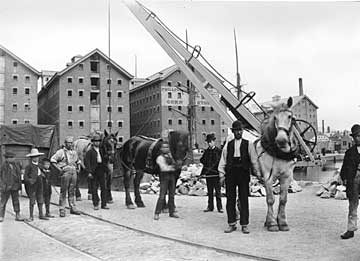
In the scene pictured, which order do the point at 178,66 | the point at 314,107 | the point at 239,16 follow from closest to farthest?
the point at 239,16
the point at 314,107
the point at 178,66

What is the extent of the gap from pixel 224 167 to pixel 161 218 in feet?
6.24

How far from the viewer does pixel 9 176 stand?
7.14 metres

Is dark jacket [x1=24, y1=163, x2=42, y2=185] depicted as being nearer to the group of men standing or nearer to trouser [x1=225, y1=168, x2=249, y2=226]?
the group of men standing

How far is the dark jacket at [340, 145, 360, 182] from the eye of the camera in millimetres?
5570

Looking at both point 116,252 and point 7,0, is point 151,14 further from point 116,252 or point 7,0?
point 116,252

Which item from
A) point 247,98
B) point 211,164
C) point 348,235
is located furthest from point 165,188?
point 348,235

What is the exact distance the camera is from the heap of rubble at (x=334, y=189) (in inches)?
405

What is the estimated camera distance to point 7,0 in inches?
181

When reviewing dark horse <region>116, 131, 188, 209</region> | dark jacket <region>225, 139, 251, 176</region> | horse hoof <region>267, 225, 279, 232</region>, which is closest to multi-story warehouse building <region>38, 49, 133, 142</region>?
dark horse <region>116, 131, 188, 209</region>

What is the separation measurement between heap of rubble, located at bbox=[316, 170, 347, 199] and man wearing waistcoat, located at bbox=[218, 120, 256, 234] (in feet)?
15.4

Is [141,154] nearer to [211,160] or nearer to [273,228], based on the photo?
[211,160]

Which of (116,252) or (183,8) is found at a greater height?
(183,8)

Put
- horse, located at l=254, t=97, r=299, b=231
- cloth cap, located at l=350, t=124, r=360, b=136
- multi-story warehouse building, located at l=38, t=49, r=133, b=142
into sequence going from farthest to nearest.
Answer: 1. multi-story warehouse building, located at l=38, t=49, r=133, b=142
2. horse, located at l=254, t=97, r=299, b=231
3. cloth cap, located at l=350, t=124, r=360, b=136

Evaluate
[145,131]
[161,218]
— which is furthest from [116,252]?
[145,131]
